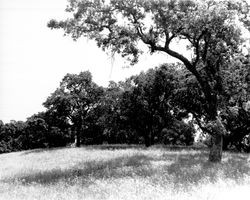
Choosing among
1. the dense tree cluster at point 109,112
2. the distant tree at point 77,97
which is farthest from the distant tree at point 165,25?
the distant tree at point 77,97

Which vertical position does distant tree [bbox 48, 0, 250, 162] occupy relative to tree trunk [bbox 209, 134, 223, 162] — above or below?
above

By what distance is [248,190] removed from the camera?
8328 millimetres

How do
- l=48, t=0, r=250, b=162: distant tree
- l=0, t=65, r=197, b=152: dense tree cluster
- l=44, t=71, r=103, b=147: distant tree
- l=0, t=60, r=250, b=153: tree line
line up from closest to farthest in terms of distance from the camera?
l=48, t=0, r=250, b=162: distant tree → l=0, t=60, r=250, b=153: tree line → l=0, t=65, r=197, b=152: dense tree cluster → l=44, t=71, r=103, b=147: distant tree

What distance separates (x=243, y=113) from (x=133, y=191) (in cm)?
2991

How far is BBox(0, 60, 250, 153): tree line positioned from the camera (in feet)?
→ 93.1

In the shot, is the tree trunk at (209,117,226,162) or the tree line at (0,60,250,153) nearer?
the tree trunk at (209,117,226,162)

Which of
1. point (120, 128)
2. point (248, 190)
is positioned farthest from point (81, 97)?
point (248, 190)

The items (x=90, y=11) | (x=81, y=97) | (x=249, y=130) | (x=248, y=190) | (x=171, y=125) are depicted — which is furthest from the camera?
(x=81, y=97)

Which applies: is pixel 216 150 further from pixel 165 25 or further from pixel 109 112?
pixel 109 112

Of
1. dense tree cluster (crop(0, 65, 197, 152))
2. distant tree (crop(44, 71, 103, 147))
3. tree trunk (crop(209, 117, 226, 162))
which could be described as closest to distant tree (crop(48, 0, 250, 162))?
tree trunk (crop(209, 117, 226, 162))

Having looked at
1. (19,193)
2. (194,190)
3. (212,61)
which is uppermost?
(212,61)

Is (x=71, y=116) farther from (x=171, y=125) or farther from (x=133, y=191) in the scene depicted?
(x=133, y=191)

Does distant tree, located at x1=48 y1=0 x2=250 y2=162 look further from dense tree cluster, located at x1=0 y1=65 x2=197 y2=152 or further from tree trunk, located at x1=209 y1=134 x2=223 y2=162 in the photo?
dense tree cluster, located at x1=0 y1=65 x2=197 y2=152

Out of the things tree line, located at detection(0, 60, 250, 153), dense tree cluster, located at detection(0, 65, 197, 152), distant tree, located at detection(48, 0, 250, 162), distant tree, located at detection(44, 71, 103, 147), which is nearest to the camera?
distant tree, located at detection(48, 0, 250, 162)
